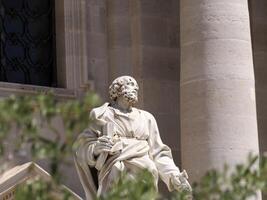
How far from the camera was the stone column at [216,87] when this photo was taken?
1880cm

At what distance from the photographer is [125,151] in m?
16.7

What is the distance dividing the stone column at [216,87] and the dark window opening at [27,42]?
3260 millimetres

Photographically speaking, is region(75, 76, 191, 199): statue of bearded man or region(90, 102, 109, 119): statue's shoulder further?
region(90, 102, 109, 119): statue's shoulder

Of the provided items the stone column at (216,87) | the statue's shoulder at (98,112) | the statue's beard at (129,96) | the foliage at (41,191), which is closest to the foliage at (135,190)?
the foliage at (41,191)

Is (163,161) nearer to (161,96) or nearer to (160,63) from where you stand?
(161,96)

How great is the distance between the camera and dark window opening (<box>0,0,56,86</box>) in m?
22.0

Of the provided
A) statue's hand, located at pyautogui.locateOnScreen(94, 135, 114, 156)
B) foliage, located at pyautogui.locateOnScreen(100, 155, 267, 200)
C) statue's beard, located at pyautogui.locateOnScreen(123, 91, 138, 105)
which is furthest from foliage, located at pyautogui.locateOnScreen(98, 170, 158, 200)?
statue's beard, located at pyautogui.locateOnScreen(123, 91, 138, 105)

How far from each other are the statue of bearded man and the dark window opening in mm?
4889

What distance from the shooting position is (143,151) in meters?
17.0

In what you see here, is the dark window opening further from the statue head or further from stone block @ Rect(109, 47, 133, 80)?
the statue head

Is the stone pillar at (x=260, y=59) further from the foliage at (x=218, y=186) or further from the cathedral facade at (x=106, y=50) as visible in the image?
the foliage at (x=218, y=186)

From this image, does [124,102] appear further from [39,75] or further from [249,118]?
[39,75]

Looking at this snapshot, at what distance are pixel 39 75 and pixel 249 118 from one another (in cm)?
459

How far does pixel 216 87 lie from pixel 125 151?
2889 mm
